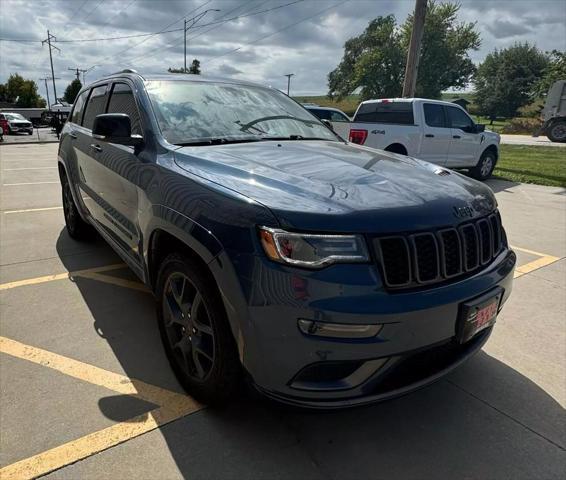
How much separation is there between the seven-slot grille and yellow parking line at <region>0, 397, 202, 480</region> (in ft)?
4.42

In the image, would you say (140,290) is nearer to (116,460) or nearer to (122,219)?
(122,219)

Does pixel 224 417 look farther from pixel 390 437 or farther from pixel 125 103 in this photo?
pixel 125 103

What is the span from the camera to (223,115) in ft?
10.1

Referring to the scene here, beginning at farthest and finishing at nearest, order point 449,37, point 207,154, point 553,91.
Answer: point 449,37 → point 553,91 → point 207,154

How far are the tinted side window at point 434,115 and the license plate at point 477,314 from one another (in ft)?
27.5

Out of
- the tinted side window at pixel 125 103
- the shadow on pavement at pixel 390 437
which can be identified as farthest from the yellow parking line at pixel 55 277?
the shadow on pavement at pixel 390 437

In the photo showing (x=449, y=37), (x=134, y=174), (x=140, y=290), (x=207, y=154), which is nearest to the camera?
(x=207, y=154)

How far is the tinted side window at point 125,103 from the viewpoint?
3033 millimetres

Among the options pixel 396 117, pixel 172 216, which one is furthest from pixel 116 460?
pixel 396 117

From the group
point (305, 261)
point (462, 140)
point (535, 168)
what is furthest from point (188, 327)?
point (535, 168)

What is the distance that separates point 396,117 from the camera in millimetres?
9875

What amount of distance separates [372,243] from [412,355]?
0.52m

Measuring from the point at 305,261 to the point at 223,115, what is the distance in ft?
5.61

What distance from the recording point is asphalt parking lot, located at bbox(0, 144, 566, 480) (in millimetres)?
2035
